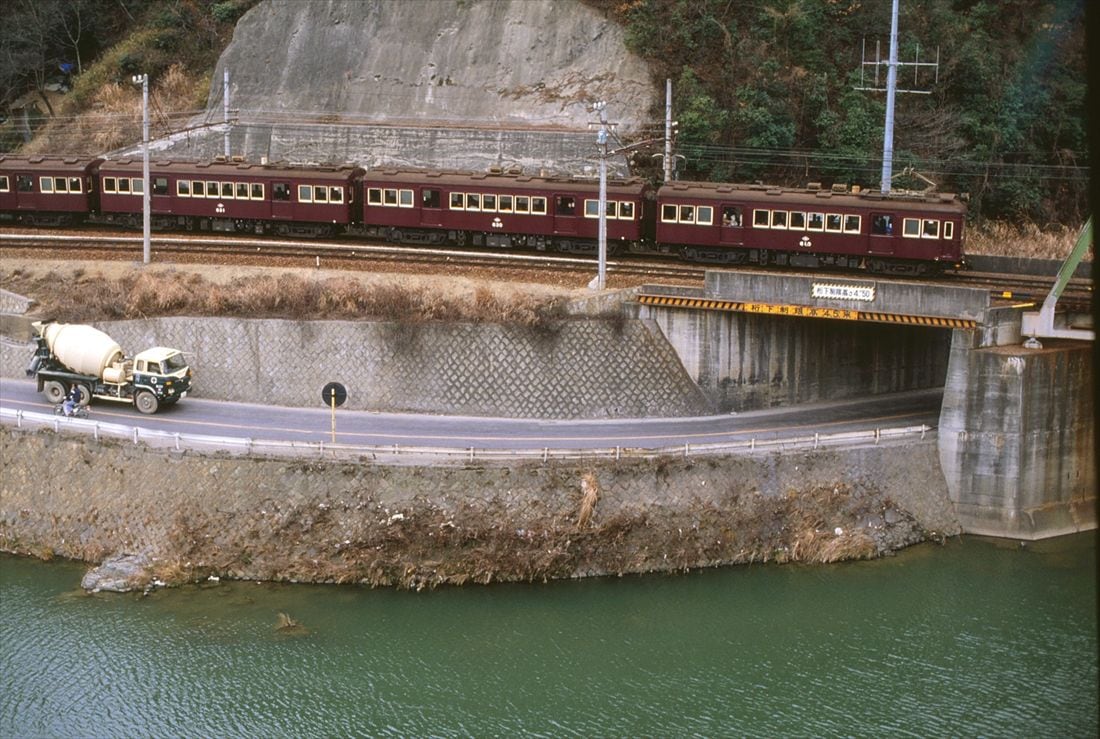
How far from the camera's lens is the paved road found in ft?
113

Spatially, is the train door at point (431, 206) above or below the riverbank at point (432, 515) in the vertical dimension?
above

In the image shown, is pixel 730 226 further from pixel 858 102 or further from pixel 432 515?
pixel 858 102

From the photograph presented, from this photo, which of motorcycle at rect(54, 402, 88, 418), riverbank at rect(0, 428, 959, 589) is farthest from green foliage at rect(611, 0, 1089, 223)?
motorcycle at rect(54, 402, 88, 418)

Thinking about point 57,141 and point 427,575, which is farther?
point 57,141

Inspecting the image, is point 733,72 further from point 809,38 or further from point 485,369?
point 485,369

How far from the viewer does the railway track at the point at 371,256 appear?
40.1m

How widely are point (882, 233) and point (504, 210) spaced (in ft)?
40.4

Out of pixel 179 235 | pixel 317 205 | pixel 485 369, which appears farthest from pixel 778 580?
pixel 179 235

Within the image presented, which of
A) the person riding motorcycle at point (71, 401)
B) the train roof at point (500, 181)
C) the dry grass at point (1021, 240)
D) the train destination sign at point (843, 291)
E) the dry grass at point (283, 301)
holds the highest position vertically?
the train roof at point (500, 181)

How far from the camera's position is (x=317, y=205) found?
45469 mm

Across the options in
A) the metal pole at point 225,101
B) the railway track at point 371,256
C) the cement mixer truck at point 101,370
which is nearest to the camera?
the cement mixer truck at point 101,370

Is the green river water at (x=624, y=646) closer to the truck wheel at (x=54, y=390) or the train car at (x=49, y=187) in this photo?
the truck wheel at (x=54, y=390)

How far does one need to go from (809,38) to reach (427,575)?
35.2 m

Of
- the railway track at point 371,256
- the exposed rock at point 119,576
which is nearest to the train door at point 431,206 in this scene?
the railway track at point 371,256
